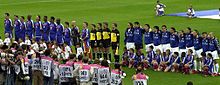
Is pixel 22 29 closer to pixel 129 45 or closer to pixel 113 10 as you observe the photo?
pixel 129 45

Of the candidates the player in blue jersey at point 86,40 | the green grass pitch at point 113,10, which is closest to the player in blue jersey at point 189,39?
the player in blue jersey at point 86,40

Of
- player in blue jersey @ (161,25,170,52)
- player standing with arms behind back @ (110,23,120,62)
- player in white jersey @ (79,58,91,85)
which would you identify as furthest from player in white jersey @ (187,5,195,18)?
player in white jersey @ (79,58,91,85)

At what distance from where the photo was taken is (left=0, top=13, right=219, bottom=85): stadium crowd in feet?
54.7

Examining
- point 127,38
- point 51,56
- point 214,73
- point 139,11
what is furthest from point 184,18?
point 51,56

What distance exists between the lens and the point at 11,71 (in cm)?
1788

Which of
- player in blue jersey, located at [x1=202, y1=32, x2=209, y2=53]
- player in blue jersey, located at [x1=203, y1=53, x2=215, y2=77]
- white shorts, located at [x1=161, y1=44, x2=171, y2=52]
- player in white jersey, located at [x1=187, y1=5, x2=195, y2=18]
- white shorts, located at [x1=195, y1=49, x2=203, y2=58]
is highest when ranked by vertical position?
player in white jersey, located at [x1=187, y1=5, x2=195, y2=18]

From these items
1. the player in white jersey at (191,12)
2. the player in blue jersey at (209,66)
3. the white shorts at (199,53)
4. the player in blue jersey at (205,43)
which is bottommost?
the player in blue jersey at (209,66)

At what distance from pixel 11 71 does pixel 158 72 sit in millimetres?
6359

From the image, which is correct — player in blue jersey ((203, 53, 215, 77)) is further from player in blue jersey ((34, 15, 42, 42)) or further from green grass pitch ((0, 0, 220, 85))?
green grass pitch ((0, 0, 220, 85))

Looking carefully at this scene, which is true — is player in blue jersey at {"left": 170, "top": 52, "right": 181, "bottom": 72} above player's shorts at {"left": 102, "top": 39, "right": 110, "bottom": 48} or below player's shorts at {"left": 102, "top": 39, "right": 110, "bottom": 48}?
below

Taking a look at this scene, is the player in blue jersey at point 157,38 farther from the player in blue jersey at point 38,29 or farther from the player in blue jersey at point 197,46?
the player in blue jersey at point 38,29

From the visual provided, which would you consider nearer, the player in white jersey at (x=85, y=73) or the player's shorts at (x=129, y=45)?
the player in white jersey at (x=85, y=73)

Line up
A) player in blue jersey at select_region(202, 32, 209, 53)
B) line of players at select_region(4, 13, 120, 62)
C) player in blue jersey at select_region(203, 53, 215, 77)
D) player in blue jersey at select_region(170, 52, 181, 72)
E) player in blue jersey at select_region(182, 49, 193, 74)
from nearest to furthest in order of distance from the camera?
player in blue jersey at select_region(203, 53, 215, 77) → player in blue jersey at select_region(182, 49, 193, 74) → player in blue jersey at select_region(170, 52, 181, 72) → player in blue jersey at select_region(202, 32, 209, 53) → line of players at select_region(4, 13, 120, 62)

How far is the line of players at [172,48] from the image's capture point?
21.6m
